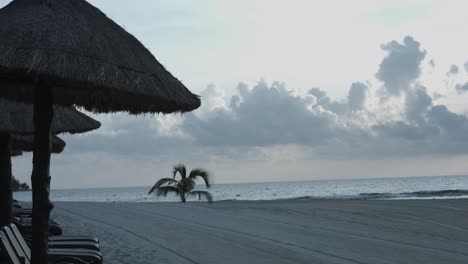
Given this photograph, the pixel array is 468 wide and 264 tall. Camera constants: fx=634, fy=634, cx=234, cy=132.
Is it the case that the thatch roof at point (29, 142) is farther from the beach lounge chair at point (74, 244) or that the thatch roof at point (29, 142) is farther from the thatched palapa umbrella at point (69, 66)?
the thatched palapa umbrella at point (69, 66)

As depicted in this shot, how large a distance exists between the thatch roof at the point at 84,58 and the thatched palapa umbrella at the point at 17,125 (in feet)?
9.99

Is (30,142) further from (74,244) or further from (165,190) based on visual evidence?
(165,190)

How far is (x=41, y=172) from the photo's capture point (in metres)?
5.74

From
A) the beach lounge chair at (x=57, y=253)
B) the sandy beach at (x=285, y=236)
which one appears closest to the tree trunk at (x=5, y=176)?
the sandy beach at (x=285, y=236)

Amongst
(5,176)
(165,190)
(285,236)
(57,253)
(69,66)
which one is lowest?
(285,236)

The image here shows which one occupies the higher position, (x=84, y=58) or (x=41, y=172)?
(x=84, y=58)

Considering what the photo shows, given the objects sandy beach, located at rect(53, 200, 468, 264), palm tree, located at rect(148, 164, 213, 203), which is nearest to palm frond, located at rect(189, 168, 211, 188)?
palm tree, located at rect(148, 164, 213, 203)

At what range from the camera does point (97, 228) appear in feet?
47.3

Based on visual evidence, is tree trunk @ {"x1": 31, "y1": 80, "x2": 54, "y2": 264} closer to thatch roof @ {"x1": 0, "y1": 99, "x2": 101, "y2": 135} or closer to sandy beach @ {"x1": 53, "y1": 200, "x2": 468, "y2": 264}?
thatch roof @ {"x1": 0, "y1": 99, "x2": 101, "y2": 135}

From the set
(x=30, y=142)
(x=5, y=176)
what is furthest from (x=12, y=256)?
(x=30, y=142)

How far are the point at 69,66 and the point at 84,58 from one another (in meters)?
0.19

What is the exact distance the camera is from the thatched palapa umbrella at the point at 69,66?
512cm

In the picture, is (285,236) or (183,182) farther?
(183,182)

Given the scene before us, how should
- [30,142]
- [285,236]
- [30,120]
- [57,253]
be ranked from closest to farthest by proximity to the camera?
[57,253] < [30,120] < [285,236] < [30,142]
